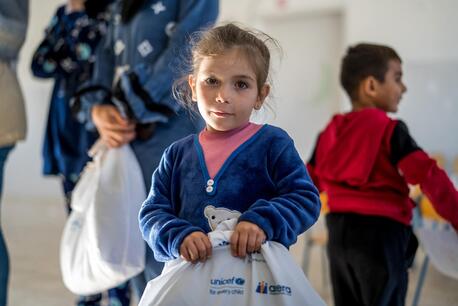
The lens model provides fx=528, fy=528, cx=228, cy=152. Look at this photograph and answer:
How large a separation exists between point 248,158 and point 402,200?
696 mm

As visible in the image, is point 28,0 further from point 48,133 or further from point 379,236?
point 379,236

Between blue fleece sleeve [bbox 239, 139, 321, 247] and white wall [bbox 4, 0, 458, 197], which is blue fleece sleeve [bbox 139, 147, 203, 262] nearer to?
blue fleece sleeve [bbox 239, 139, 321, 247]

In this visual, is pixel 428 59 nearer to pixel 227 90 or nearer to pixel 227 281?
pixel 227 90

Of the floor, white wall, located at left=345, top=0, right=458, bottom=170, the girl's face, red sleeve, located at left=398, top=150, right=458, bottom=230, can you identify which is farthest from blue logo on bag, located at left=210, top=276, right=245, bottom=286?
white wall, located at left=345, top=0, right=458, bottom=170

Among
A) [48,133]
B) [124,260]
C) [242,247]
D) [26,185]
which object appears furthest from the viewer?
[26,185]

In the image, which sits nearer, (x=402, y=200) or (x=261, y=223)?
→ (x=261, y=223)

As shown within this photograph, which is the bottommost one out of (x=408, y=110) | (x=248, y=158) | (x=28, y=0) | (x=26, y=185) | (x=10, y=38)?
(x=26, y=185)

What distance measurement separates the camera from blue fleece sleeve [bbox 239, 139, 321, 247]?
2.71 ft

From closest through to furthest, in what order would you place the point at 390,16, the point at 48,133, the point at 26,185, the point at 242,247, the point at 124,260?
the point at 242,247 < the point at 124,260 < the point at 48,133 < the point at 390,16 < the point at 26,185

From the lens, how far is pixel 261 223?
2.67 ft

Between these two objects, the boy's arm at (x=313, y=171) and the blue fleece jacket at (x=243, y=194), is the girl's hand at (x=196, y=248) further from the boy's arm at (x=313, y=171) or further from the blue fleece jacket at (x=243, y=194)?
the boy's arm at (x=313, y=171)

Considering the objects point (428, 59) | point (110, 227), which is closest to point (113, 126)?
point (110, 227)

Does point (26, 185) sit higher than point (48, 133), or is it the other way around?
point (48, 133)

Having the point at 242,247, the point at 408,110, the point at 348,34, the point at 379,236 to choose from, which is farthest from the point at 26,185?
the point at 242,247
